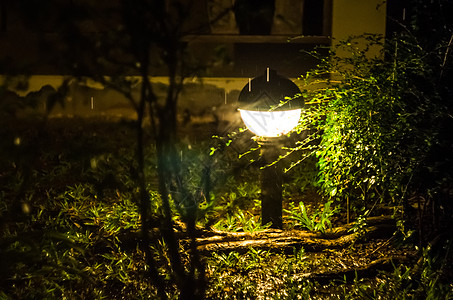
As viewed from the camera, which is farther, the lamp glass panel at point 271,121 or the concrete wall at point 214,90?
the concrete wall at point 214,90

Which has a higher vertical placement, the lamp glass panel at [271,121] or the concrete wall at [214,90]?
the concrete wall at [214,90]

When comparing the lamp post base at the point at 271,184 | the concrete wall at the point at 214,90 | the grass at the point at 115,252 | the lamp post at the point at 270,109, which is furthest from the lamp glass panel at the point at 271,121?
the concrete wall at the point at 214,90

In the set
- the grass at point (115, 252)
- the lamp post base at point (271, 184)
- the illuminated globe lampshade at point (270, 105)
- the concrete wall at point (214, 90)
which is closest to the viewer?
the grass at point (115, 252)

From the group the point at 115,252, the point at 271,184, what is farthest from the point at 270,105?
the point at 115,252

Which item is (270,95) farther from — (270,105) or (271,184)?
(271,184)

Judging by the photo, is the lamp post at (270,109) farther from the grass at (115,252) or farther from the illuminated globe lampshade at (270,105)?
the grass at (115,252)

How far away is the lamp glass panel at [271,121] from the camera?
3.87m

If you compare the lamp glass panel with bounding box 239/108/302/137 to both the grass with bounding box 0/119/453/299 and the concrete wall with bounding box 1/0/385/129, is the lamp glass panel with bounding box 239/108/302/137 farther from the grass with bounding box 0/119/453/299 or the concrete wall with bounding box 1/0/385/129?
the concrete wall with bounding box 1/0/385/129

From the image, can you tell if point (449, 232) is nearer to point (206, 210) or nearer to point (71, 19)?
point (206, 210)

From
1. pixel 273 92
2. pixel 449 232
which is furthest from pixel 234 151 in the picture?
pixel 449 232

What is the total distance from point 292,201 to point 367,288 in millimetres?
1768

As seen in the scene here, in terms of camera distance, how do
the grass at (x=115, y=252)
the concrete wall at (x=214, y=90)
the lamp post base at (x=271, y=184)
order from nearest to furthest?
the grass at (x=115, y=252) < the lamp post base at (x=271, y=184) < the concrete wall at (x=214, y=90)

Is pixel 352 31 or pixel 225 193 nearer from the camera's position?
pixel 225 193

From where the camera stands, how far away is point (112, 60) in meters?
2.84
